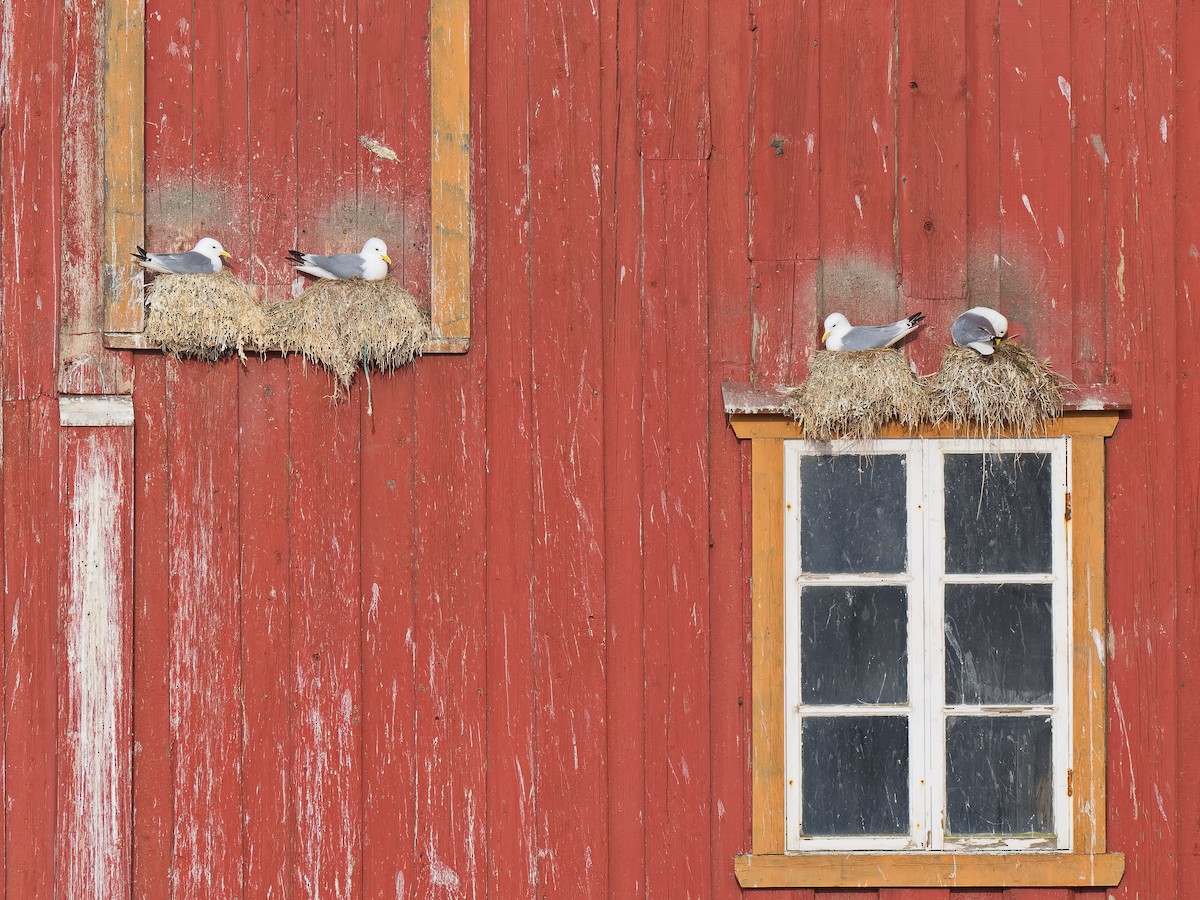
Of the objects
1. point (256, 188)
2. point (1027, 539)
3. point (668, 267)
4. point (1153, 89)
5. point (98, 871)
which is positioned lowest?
point (98, 871)

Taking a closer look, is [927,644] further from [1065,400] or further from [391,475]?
[391,475]

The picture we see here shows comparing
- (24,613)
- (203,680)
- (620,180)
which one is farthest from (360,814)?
(620,180)

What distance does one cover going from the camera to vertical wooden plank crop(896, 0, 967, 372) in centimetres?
354

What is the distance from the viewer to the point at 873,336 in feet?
11.1

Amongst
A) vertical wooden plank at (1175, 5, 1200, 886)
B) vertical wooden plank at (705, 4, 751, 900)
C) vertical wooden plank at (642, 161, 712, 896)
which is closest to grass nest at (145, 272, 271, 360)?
vertical wooden plank at (642, 161, 712, 896)

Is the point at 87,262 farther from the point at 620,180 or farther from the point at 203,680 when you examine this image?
the point at 620,180

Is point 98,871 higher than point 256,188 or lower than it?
lower

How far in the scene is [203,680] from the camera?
136 inches

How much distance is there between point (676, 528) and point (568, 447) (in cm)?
45

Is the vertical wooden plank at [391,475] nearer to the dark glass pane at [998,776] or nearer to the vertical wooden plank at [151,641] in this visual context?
the vertical wooden plank at [151,641]

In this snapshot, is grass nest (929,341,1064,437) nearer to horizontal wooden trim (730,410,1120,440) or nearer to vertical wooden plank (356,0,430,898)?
horizontal wooden trim (730,410,1120,440)

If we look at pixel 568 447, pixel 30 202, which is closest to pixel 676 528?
pixel 568 447

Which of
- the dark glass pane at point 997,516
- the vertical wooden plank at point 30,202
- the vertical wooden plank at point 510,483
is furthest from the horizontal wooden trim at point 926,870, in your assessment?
the vertical wooden plank at point 30,202

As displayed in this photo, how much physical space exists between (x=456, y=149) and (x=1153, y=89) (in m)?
2.37
